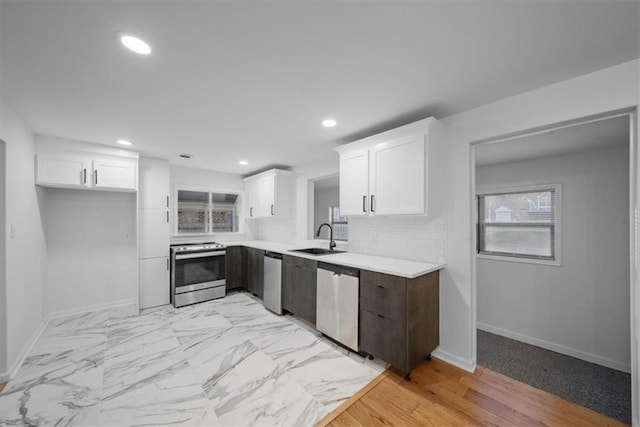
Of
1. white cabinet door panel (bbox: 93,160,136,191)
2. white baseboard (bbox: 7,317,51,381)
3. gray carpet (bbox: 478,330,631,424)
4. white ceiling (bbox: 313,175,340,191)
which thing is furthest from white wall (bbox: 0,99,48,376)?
gray carpet (bbox: 478,330,631,424)

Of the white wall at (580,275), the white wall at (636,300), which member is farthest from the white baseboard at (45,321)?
the white wall at (580,275)

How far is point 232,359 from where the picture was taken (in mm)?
2436

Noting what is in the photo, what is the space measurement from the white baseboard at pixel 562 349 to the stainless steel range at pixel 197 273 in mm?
4191

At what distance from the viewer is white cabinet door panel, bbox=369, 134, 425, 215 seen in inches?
90.8

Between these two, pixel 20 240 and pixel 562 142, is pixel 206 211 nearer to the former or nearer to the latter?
pixel 20 240

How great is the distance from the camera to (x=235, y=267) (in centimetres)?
454

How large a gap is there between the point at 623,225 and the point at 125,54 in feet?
15.6

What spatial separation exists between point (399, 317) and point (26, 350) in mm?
3713

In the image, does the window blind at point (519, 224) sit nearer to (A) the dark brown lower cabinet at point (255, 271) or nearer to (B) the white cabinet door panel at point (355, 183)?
(B) the white cabinet door panel at point (355, 183)

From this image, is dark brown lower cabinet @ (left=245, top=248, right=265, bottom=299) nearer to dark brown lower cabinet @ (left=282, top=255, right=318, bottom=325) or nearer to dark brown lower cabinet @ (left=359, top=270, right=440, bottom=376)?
dark brown lower cabinet @ (left=282, top=255, right=318, bottom=325)

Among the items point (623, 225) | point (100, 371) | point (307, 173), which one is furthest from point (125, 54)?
point (623, 225)

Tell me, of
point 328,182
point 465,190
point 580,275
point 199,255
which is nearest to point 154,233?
point 199,255

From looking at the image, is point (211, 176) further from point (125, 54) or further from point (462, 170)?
point (462, 170)

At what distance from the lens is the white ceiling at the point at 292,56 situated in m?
1.19
